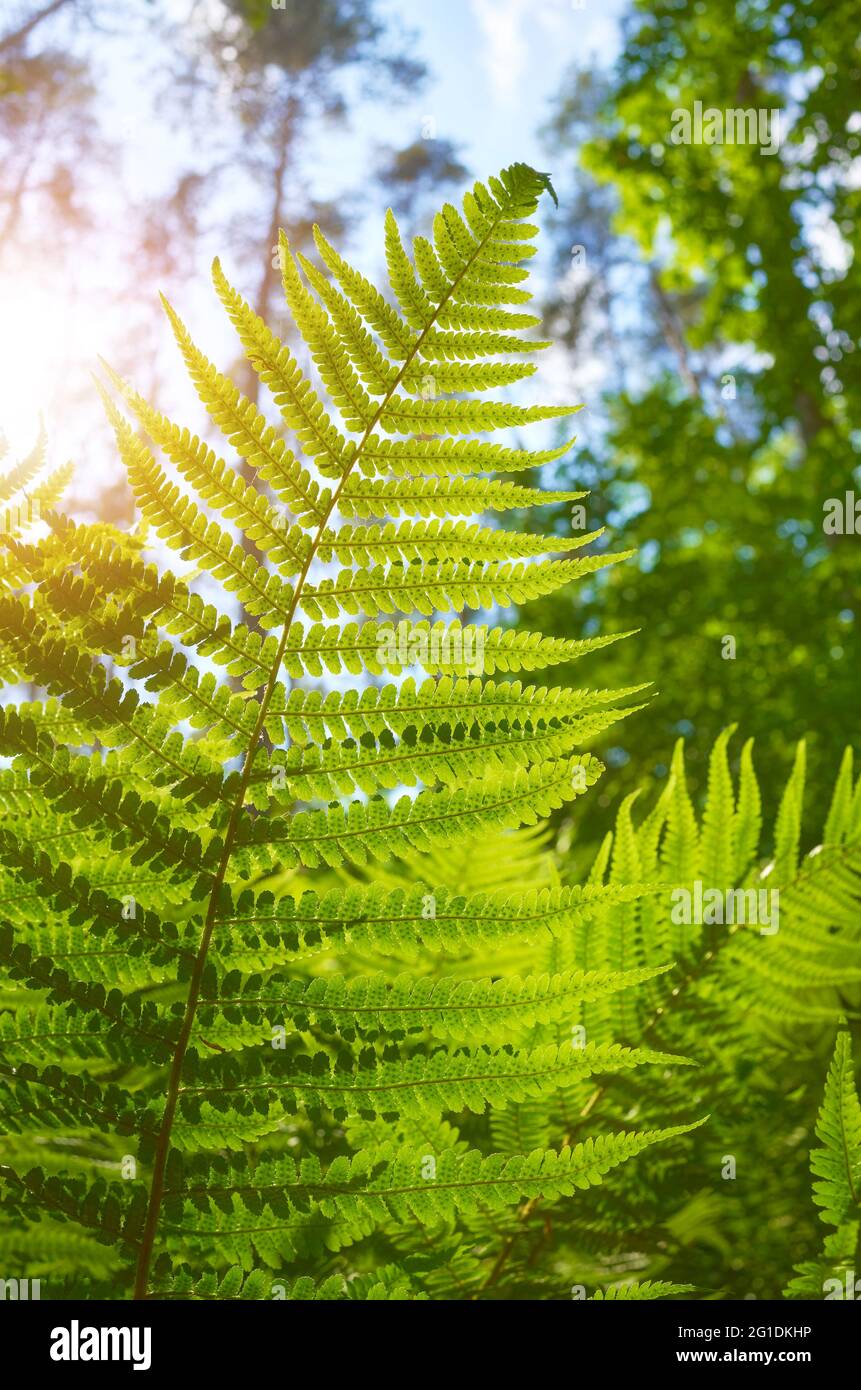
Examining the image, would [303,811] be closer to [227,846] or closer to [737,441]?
[227,846]

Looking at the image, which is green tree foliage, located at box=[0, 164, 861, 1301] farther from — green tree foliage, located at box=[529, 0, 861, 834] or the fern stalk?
green tree foliage, located at box=[529, 0, 861, 834]

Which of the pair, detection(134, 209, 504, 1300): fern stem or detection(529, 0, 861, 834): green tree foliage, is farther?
detection(529, 0, 861, 834): green tree foliage

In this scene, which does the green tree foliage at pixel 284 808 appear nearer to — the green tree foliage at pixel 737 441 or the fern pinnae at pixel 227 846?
the fern pinnae at pixel 227 846

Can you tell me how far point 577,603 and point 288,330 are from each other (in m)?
8.97

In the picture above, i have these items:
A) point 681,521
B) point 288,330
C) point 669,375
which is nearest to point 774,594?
point 681,521

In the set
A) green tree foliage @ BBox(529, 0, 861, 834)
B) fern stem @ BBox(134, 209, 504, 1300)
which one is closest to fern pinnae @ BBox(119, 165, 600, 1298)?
fern stem @ BBox(134, 209, 504, 1300)

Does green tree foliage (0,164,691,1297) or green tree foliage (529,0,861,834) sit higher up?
green tree foliage (529,0,861,834)

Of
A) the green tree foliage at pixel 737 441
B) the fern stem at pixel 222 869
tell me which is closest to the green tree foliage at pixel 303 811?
the fern stem at pixel 222 869

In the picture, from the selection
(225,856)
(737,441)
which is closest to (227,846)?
(225,856)

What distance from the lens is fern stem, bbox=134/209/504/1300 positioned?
609 mm

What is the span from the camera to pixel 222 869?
65cm

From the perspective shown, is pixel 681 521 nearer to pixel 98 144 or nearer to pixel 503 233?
pixel 503 233

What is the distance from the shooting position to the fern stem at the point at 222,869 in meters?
0.61
